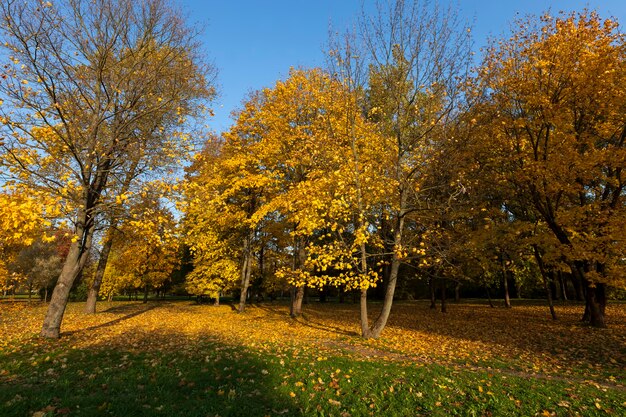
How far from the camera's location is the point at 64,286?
410 inches

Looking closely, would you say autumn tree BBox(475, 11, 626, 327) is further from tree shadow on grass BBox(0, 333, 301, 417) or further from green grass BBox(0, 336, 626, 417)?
tree shadow on grass BBox(0, 333, 301, 417)

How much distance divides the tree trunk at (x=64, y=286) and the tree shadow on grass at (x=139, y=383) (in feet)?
4.56

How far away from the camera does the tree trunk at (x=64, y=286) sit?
396 inches

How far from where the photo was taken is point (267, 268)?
116 ft

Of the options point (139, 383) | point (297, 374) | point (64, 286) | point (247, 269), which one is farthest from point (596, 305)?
point (64, 286)

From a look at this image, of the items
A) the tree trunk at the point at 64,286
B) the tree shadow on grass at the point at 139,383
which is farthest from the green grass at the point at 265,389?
the tree trunk at the point at 64,286

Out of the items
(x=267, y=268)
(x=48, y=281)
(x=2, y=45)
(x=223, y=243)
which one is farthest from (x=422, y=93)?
(x=48, y=281)

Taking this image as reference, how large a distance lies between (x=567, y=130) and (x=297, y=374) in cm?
1480

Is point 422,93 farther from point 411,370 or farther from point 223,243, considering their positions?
point 223,243

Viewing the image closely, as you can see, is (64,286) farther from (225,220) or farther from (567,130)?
(567,130)

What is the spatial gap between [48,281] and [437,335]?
38.4 m

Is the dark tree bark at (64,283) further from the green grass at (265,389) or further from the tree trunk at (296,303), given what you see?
the tree trunk at (296,303)

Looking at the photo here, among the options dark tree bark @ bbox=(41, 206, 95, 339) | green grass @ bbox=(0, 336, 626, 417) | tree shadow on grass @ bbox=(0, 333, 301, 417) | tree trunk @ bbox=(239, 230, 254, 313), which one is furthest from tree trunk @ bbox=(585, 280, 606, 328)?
dark tree bark @ bbox=(41, 206, 95, 339)

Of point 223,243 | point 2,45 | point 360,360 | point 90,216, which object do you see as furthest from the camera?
point 223,243
